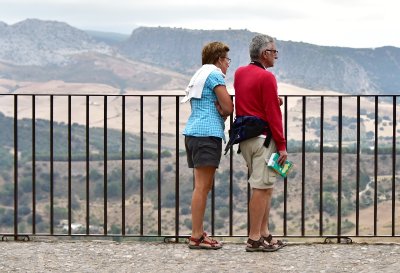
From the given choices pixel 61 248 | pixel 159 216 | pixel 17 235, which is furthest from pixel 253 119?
pixel 17 235

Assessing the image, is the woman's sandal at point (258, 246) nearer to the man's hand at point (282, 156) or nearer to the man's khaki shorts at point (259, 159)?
the man's khaki shorts at point (259, 159)

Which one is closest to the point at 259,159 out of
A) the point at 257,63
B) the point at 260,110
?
the point at 260,110

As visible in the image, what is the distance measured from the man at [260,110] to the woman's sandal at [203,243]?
18.4 inches

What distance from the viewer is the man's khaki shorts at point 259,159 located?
662 cm

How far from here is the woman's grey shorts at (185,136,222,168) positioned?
6645 millimetres

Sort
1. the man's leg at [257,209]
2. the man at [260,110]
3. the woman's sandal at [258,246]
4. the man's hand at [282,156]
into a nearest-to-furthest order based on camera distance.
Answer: the man at [260,110] < the man's hand at [282,156] < the man's leg at [257,209] < the woman's sandal at [258,246]

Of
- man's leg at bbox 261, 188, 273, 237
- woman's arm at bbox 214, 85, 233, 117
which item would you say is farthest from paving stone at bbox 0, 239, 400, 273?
woman's arm at bbox 214, 85, 233, 117

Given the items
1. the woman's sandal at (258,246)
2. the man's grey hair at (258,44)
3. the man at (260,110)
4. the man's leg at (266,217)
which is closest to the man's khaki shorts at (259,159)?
the man at (260,110)

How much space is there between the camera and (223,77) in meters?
6.60

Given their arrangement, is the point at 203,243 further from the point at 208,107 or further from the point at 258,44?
the point at 258,44

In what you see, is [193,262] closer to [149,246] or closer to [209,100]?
[149,246]

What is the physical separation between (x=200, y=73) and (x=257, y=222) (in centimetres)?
128

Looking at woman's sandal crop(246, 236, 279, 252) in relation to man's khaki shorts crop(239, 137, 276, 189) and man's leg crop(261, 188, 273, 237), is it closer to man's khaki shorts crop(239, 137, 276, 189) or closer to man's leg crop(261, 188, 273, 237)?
man's leg crop(261, 188, 273, 237)

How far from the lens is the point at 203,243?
708 cm
